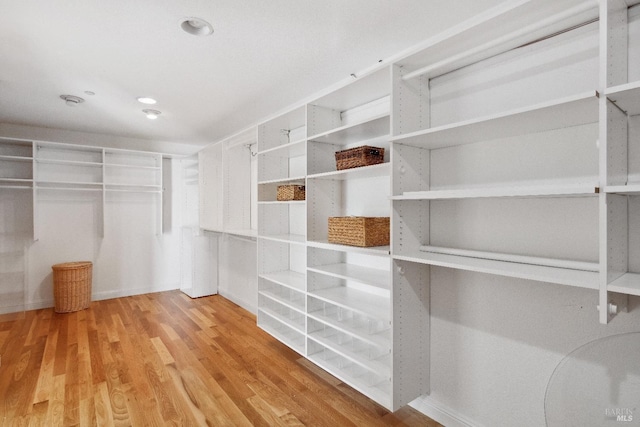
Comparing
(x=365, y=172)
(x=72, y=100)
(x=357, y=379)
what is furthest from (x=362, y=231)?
(x=72, y=100)

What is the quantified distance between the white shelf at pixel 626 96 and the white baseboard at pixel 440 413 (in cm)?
170

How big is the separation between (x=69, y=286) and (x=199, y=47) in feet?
11.8

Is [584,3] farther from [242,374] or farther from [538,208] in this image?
[242,374]

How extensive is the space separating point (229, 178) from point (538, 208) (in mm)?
3156

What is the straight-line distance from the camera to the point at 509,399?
1.74 m

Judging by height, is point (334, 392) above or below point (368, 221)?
below

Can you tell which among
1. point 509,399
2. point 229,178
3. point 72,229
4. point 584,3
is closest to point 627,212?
point 584,3

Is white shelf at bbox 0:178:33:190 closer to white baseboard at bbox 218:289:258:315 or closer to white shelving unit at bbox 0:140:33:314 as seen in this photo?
white shelving unit at bbox 0:140:33:314

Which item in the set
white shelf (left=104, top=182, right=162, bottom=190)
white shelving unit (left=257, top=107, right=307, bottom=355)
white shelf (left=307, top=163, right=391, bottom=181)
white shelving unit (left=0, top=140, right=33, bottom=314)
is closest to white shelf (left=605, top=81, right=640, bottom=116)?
white shelf (left=307, top=163, right=391, bottom=181)

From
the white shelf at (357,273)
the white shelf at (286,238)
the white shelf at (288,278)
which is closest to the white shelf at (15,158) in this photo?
the white shelf at (286,238)

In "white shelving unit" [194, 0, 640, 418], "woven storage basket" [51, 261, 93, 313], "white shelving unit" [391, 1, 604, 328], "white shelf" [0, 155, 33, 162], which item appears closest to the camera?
"white shelving unit" [194, 0, 640, 418]

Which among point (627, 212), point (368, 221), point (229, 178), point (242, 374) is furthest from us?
point (229, 178)

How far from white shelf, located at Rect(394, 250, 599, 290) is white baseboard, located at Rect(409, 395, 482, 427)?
3.15 feet

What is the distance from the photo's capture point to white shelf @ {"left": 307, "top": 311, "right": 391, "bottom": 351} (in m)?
1.97
